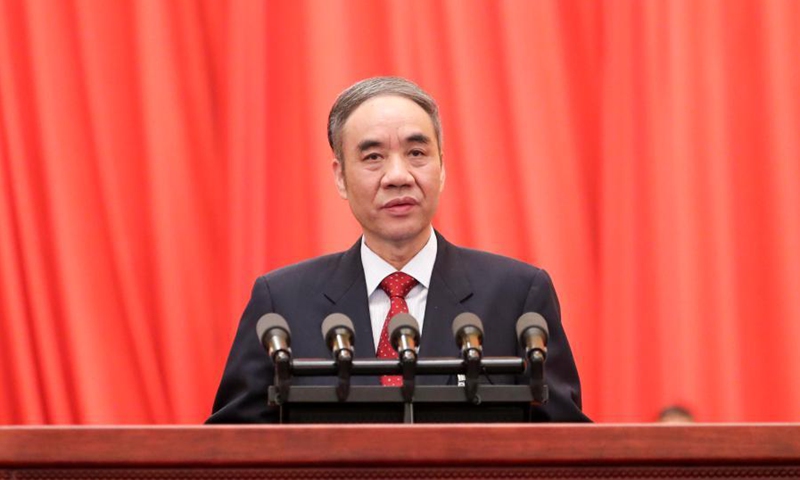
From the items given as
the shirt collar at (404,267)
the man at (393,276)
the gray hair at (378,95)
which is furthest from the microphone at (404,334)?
the gray hair at (378,95)

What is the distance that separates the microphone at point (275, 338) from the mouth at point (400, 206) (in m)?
0.68

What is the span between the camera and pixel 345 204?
2.99m

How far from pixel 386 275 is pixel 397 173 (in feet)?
0.65

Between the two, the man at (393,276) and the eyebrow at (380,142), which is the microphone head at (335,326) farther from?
the eyebrow at (380,142)

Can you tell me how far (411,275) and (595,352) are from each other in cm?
98

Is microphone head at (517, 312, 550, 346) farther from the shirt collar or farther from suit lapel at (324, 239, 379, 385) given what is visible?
the shirt collar

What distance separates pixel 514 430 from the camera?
132 centimetres

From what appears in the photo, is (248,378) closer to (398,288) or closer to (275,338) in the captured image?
(398,288)

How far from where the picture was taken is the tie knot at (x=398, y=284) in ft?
7.14

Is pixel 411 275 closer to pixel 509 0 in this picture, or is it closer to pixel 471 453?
pixel 471 453

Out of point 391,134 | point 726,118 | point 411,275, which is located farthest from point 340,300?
point 726,118

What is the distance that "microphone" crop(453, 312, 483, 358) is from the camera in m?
1.46

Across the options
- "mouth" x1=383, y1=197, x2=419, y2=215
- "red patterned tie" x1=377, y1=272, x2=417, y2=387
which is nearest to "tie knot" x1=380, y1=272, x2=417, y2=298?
"red patterned tie" x1=377, y1=272, x2=417, y2=387

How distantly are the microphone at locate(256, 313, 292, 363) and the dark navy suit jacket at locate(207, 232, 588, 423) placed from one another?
17.6 inches
